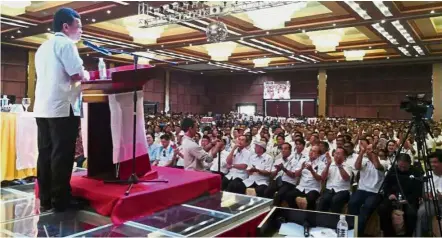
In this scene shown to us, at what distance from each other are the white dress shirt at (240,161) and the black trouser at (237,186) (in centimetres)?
12

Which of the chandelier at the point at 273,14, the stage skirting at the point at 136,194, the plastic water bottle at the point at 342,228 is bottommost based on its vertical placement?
the plastic water bottle at the point at 342,228

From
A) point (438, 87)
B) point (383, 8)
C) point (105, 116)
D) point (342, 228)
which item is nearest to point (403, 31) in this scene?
point (383, 8)

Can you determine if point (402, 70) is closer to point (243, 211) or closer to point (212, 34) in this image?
point (212, 34)

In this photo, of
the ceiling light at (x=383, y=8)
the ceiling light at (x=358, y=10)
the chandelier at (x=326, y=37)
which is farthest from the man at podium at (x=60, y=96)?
the chandelier at (x=326, y=37)

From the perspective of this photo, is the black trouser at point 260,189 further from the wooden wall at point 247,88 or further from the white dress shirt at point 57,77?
the wooden wall at point 247,88

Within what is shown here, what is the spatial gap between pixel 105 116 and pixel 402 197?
110 inches

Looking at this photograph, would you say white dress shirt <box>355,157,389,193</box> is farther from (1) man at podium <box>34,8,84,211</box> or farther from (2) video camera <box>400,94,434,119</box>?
(1) man at podium <box>34,8,84,211</box>

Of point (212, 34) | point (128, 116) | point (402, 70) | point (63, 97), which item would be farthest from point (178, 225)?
point (402, 70)

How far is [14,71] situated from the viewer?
35.7 feet

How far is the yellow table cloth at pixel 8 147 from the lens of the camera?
3.26m

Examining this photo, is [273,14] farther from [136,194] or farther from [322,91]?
[322,91]

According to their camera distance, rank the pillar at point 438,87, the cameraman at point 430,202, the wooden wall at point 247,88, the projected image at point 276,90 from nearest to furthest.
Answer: the cameraman at point 430,202
the pillar at point 438,87
the wooden wall at point 247,88
the projected image at point 276,90

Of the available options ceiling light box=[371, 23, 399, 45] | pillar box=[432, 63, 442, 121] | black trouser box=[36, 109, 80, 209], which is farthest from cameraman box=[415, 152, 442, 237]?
pillar box=[432, 63, 442, 121]

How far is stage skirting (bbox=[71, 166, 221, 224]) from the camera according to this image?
1.92 m
